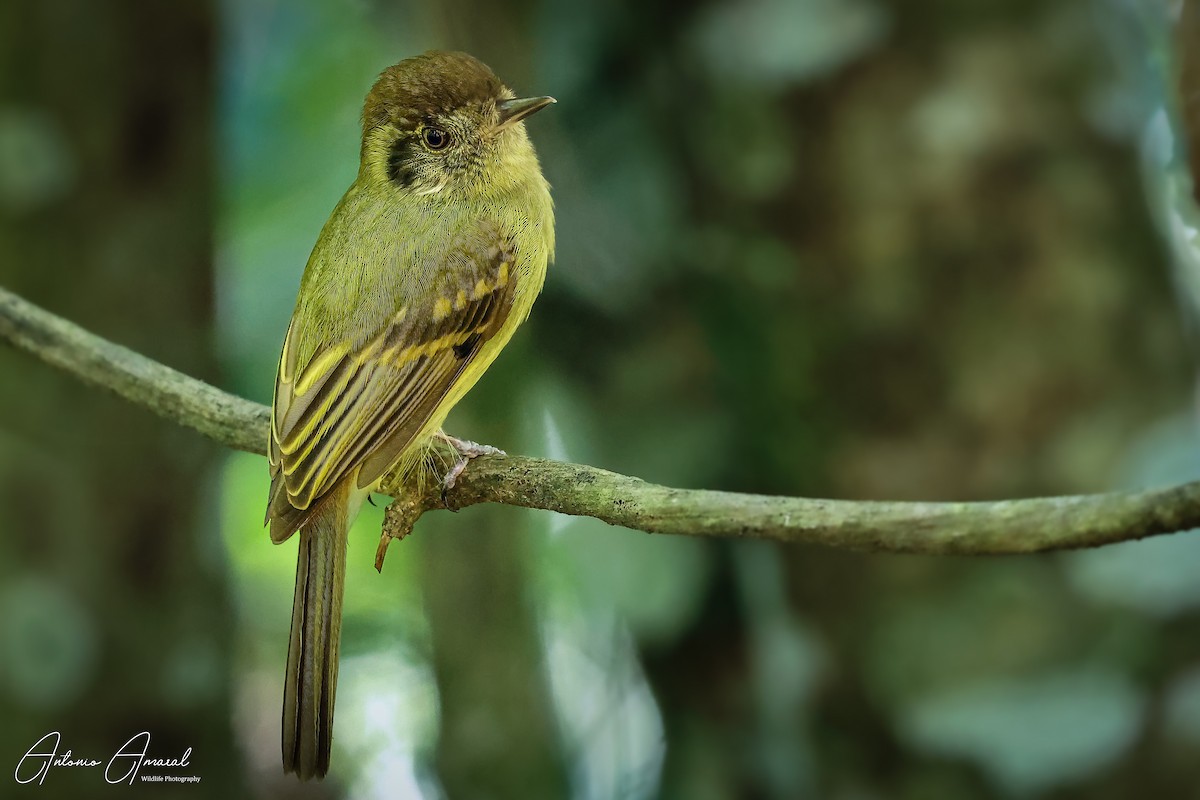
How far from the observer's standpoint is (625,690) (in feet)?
4.63

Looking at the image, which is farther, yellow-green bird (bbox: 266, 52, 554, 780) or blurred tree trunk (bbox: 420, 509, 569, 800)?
blurred tree trunk (bbox: 420, 509, 569, 800)

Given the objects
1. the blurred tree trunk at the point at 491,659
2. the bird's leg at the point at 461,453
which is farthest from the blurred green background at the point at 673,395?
the bird's leg at the point at 461,453

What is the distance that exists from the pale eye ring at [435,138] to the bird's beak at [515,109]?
2.4 inches

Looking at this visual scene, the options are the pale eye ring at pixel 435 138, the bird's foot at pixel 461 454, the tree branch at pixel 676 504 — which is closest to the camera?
the tree branch at pixel 676 504

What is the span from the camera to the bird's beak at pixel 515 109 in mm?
1165

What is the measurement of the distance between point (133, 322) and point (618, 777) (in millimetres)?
870

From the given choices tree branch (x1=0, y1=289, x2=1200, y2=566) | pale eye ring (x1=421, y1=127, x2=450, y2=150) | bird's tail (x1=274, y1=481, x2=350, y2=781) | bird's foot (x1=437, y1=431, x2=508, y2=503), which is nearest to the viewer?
tree branch (x1=0, y1=289, x2=1200, y2=566)

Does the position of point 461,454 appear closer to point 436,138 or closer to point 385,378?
point 385,378

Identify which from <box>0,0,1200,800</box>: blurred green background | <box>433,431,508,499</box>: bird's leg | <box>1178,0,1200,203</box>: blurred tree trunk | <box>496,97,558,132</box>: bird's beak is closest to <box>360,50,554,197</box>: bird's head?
<box>496,97,558,132</box>: bird's beak

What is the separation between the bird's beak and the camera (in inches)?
45.9

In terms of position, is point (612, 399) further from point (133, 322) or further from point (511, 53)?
point (133, 322)
